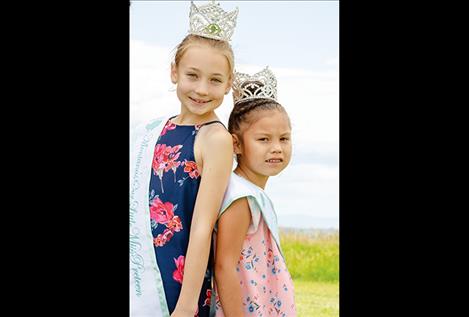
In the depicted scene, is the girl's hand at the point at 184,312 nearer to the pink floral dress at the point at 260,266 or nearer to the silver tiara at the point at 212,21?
the pink floral dress at the point at 260,266

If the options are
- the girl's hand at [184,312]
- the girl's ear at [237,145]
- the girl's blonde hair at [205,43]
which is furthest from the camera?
the girl's ear at [237,145]

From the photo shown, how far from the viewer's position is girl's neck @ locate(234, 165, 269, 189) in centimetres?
284

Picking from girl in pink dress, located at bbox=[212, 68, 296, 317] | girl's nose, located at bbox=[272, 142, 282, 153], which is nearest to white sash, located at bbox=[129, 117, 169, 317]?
girl in pink dress, located at bbox=[212, 68, 296, 317]

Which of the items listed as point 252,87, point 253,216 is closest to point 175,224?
point 253,216

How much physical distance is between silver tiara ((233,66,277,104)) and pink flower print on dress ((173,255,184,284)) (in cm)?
64

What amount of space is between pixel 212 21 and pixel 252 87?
0.96ft

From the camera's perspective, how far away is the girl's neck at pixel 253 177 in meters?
2.84

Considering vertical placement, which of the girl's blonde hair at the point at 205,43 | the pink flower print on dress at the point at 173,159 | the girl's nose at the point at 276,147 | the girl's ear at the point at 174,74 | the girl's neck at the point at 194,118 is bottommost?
the pink flower print on dress at the point at 173,159

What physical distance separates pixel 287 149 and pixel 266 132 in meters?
0.11

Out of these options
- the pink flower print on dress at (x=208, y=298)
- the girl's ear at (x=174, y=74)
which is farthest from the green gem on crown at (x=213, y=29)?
the pink flower print on dress at (x=208, y=298)

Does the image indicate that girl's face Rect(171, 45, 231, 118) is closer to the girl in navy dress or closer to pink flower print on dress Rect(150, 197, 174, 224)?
the girl in navy dress

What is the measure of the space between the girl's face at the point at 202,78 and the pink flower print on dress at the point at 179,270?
1.72ft

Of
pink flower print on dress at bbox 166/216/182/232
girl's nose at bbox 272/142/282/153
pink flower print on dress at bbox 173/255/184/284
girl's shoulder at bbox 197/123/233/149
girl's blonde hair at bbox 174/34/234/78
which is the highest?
girl's blonde hair at bbox 174/34/234/78

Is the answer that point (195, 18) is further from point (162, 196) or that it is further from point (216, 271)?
point (216, 271)
